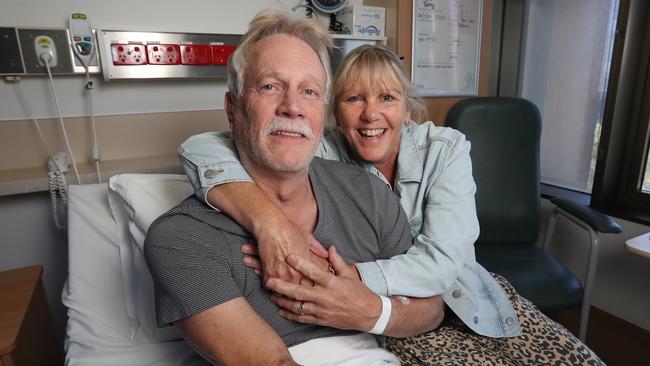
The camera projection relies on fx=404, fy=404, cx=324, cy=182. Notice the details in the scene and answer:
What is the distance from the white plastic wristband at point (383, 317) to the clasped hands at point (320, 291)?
1 centimetres

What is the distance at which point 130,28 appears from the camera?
5.59 feet

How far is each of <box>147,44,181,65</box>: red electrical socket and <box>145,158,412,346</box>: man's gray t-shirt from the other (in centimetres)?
88

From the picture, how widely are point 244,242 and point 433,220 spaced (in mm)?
559

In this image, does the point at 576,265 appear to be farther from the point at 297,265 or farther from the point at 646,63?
the point at 297,265

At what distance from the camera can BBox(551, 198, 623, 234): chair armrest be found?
1563 millimetres

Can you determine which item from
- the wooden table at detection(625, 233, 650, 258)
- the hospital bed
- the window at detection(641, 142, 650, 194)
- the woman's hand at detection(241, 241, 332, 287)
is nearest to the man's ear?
the woman's hand at detection(241, 241, 332, 287)

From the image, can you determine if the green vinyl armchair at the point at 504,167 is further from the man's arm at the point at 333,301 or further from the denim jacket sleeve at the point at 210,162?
the denim jacket sleeve at the point at 210,162

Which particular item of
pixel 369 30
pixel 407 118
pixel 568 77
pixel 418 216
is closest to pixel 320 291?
pixel 418 216

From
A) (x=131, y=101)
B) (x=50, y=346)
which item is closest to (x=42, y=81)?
(x=131, y=101)

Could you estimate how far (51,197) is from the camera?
159cm

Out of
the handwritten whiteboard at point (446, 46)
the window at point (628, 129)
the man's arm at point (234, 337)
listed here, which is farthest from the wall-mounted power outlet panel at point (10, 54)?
the window at point (628, 129)

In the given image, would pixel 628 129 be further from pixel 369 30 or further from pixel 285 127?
pixel 285 127

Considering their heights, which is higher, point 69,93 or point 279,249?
point 69,93

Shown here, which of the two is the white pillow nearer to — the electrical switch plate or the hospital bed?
the hospital bed
